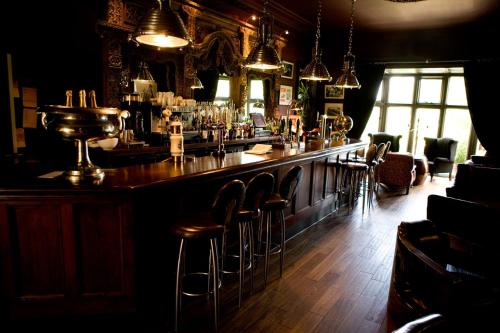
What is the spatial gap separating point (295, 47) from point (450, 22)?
3.28m

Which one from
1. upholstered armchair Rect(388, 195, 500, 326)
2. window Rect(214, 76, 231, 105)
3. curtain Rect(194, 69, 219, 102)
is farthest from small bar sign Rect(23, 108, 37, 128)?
upholstered armchair Rect(388, 195, 500, 326)

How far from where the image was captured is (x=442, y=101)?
9.42m

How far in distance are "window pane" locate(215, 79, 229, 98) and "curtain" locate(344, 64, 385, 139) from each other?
3.67 meters

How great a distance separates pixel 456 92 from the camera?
9250 mm

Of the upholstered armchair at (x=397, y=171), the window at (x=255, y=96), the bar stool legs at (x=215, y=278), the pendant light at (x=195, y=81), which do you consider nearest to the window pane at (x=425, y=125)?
the upholstered armchair at (x=397, y=171)

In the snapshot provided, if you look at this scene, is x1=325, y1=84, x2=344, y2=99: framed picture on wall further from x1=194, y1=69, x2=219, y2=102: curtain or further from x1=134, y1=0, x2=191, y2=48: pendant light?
x1=134, y1=0, x2=191, y2=48: pendant light

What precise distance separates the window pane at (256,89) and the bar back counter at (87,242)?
478cm

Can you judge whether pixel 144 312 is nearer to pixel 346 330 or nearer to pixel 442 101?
pixel 346 330

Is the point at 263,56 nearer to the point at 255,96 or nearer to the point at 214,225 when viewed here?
the point at 214,225

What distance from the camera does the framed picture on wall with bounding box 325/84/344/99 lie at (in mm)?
8750

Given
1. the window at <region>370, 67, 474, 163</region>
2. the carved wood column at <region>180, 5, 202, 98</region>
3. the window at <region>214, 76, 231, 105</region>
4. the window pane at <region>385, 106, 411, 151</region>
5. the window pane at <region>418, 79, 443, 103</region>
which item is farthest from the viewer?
the window pane at <region>385, 106, 411, 151</region>

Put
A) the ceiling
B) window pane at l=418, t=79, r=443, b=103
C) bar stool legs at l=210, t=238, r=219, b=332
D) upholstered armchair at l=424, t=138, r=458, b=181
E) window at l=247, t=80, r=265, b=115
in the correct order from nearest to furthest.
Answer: bar stool legs at l=210, t=238, r=219, b=332 < the ceiling < window at l=247, t=80, r=265, b=115 < upholstered armchair at l=424, t=138, r=458, b=181 < window pane at l=418, t=79, r=443, b=103

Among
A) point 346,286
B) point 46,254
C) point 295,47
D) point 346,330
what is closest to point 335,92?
point 295,47

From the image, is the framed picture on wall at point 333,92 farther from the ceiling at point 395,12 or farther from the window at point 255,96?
the window at point 255,96
